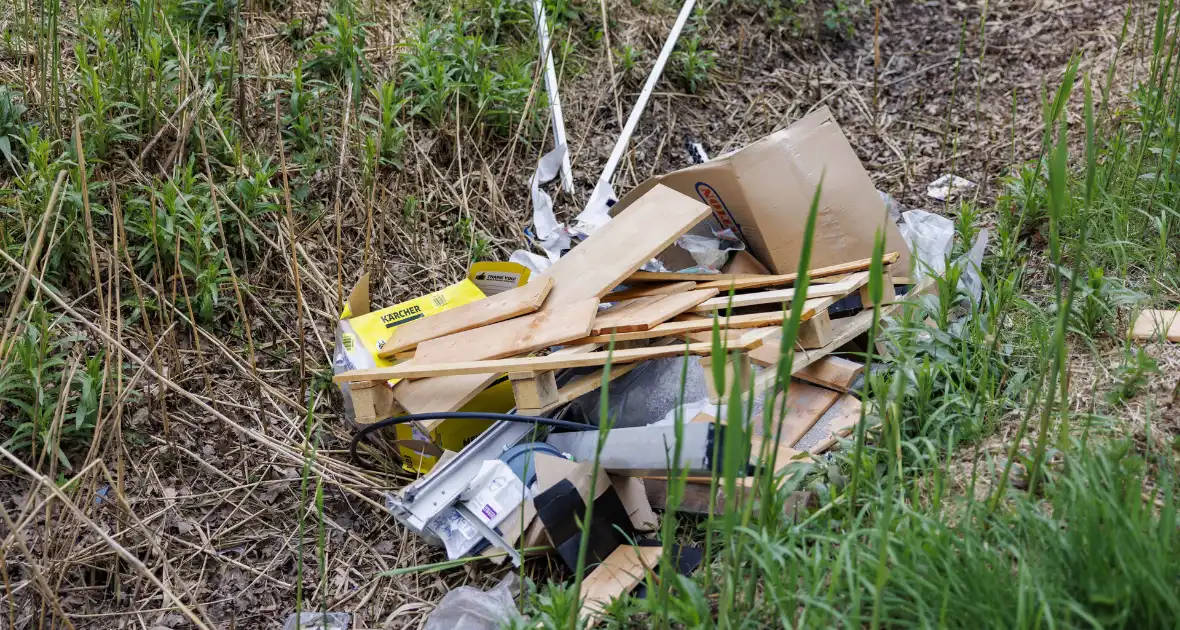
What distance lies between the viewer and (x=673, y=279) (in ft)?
9.76

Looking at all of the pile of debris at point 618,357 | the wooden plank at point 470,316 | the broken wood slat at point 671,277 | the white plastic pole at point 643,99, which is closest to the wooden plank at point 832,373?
the pile of debris at point 618,357

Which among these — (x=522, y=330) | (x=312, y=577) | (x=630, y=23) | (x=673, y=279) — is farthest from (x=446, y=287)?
(x=630, y=23)

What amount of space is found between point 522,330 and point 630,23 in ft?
7.52

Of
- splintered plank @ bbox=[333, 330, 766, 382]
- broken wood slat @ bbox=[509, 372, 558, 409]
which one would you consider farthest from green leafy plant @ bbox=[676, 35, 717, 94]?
broken wood slat @ bbox=[509, 372, 558, 409]

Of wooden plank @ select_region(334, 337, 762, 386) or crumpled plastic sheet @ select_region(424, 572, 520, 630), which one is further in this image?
wooden plank @ select_region(334, 337, 762, 386)

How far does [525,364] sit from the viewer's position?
2379 mm

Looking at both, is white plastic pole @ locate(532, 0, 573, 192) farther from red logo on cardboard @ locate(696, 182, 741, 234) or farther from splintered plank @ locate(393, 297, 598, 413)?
splintered plank @ locate(393, 297, 598, 413)

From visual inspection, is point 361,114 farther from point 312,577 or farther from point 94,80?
point 312,577

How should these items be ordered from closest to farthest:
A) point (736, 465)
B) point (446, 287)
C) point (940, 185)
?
point (736, 465), point (446, 287), point (940, 185)

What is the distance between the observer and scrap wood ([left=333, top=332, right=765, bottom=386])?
7.83 feet

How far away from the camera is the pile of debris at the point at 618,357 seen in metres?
2.17

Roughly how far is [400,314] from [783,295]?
4.20 ft

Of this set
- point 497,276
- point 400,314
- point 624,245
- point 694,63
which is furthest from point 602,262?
point 694,63

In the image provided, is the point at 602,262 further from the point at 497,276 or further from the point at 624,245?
the point at 497,276
